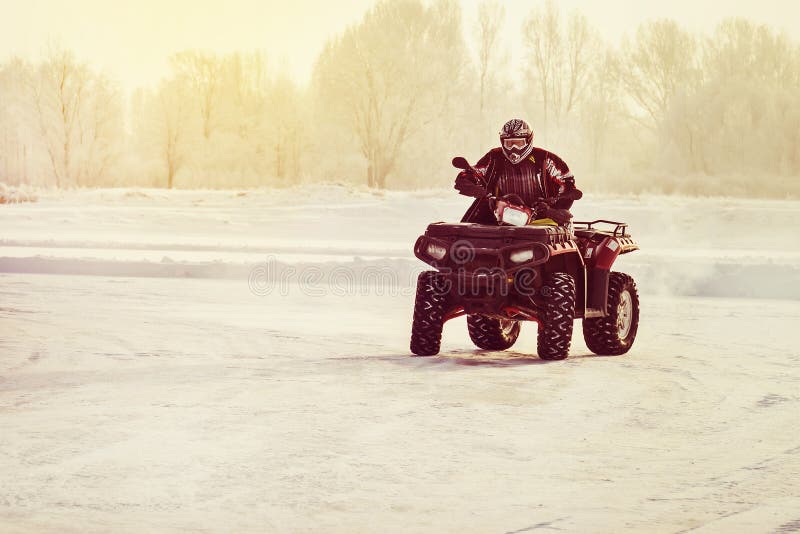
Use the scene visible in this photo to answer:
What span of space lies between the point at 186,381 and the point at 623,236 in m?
4.45

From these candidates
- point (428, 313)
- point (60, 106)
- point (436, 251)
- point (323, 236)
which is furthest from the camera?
point (60, 106)

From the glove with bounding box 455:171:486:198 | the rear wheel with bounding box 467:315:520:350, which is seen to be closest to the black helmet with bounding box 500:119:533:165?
the glove with bounding box 455:171:486:198

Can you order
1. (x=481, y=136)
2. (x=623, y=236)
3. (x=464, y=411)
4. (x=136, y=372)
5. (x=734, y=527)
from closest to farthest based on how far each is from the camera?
(x=734, y=527)
(x=464, y=411)
(x=136, y=372)
(x=623, y=236)
(x=481, y=136)

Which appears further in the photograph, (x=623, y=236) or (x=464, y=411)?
(x=623, y=236)

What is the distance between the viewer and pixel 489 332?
469 inches

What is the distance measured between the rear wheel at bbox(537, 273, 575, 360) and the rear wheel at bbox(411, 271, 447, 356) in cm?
92

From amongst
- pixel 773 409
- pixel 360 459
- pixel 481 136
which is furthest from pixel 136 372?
pixel 481 136

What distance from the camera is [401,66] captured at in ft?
152

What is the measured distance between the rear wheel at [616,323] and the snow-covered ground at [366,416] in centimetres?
37

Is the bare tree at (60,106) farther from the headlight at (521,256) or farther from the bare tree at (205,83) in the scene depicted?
the headlight at (521,256)

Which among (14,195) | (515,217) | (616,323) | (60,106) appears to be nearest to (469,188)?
(515,217)

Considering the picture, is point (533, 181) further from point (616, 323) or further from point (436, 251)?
point (616, 323)

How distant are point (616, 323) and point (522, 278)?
1.49m

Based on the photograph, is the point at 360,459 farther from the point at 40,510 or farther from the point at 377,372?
the point at 377,372
